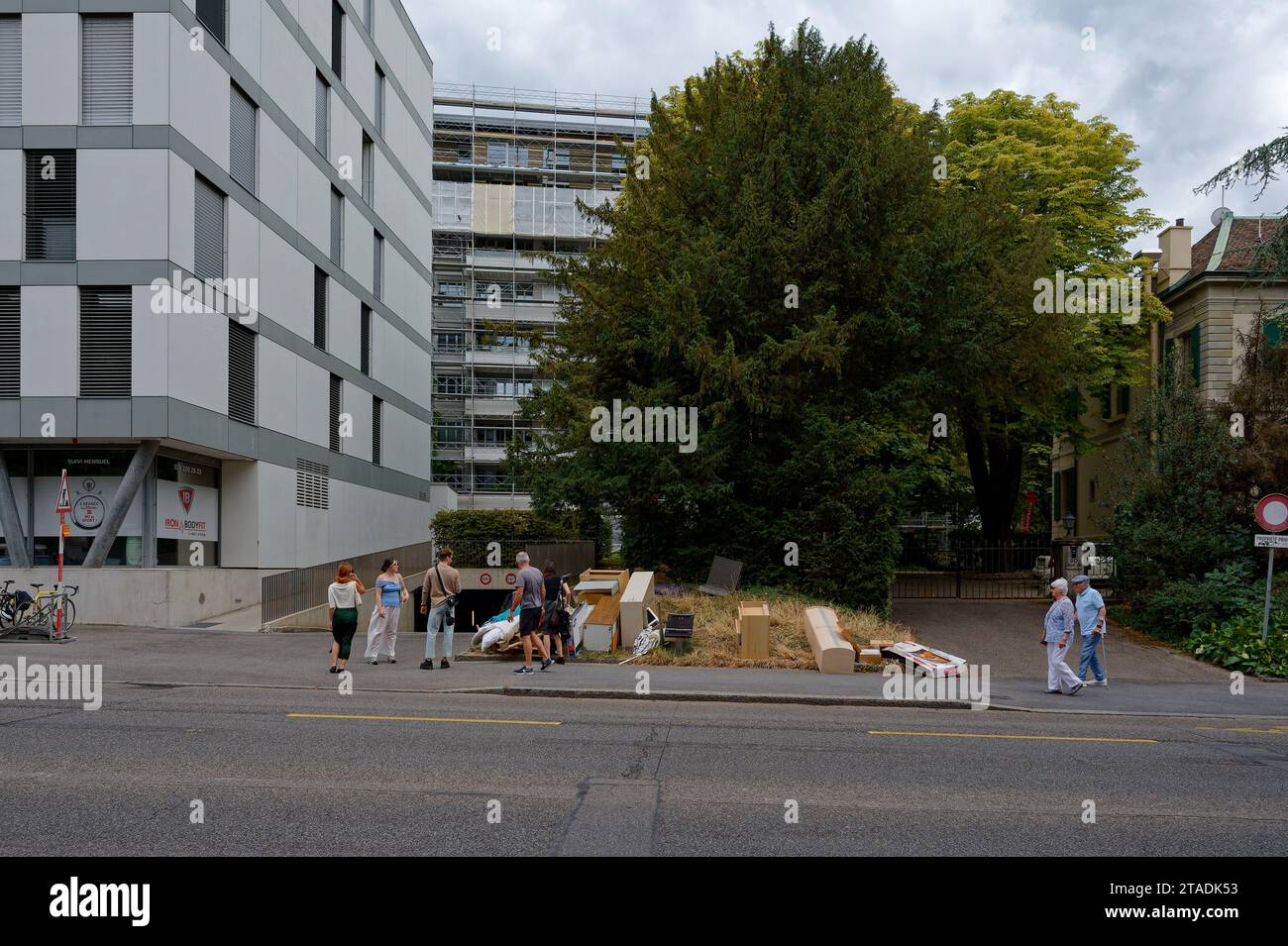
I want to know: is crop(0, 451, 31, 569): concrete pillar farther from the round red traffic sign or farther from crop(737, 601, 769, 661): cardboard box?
the round red traffic sign

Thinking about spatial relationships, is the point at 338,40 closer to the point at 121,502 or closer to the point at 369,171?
the point at 369,171

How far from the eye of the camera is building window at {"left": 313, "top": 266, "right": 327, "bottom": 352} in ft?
111

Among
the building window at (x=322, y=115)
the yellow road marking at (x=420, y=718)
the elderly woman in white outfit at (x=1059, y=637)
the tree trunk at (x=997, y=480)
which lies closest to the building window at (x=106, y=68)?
the building window at (x=322, y=115)

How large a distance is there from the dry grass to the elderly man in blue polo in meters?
3.80

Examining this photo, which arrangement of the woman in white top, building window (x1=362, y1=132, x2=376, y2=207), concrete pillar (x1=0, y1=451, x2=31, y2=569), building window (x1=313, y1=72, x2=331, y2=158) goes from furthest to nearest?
building window (x1=362, y1=132, x2=376, y2=207) → building window (x1=313, y1=72, x2=331, y2=158) → concrete pillar (x1=0, y1=451, x2=31, y2=569) → the woman in white top

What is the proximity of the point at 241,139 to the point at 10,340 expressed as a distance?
835cm

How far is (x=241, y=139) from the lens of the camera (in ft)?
91.3

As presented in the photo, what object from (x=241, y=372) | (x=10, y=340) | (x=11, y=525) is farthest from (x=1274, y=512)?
(x=10, y=340)

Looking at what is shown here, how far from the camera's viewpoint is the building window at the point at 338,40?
35938mm

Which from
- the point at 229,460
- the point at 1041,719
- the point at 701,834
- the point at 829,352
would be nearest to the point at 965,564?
the point at 829,352

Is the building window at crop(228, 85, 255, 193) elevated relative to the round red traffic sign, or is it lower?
elevated

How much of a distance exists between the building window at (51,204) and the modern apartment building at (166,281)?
0.15 feet

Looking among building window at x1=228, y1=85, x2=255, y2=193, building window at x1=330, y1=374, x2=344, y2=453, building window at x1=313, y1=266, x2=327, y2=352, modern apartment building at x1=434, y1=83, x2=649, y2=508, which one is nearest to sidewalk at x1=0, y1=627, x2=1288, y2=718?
building window at x1=228, y1=85, x2=255, y2=193

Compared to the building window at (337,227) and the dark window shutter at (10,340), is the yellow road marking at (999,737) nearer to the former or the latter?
the dark window shutter at (10,340)
